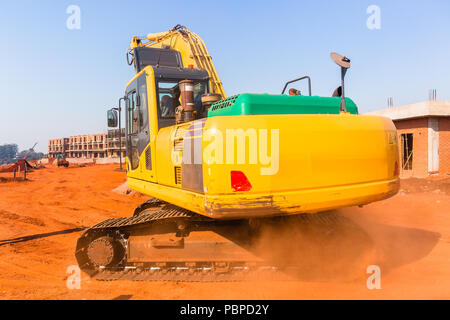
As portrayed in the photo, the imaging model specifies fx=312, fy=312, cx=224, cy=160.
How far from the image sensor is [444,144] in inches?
560

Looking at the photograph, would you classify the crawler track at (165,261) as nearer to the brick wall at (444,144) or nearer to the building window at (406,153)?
the brick wall at (444,144)

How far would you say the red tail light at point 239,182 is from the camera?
2855 mm

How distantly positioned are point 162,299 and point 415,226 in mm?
5698

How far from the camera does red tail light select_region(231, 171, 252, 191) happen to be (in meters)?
2.86

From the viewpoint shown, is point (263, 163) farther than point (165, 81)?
No

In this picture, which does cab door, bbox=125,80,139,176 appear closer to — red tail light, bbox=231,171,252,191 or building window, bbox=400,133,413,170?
red tail light, bbox=231,171,252,191

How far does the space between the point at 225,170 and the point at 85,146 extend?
74513 millimetres

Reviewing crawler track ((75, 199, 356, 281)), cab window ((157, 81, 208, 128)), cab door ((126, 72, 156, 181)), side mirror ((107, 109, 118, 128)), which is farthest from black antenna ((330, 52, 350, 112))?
side mirror ((107, 109, 118, 128))

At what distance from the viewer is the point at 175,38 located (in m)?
7.42

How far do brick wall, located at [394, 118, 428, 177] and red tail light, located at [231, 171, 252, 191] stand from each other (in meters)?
14.4

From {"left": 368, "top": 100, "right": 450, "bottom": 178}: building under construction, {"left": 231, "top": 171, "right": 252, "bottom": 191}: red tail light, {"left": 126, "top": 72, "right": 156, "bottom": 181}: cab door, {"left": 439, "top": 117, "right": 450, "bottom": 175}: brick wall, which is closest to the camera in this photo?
{"left": 231, "top": 171, "right": 252, "bottom": 191}: red tail light

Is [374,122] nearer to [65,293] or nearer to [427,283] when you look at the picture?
[427,283]
